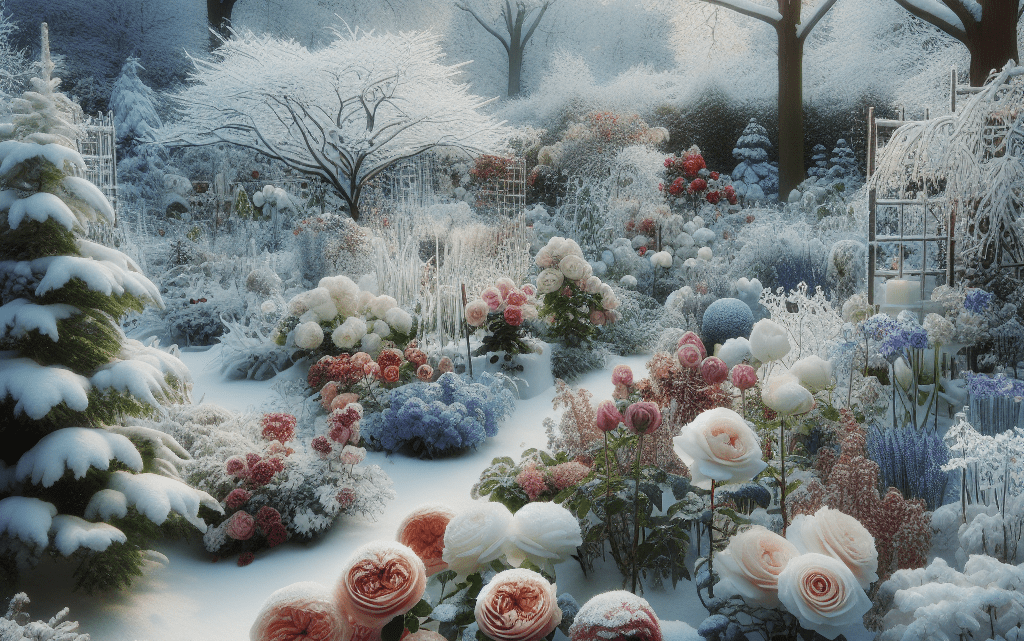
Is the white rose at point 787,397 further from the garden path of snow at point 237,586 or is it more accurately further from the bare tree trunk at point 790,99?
the bare tree trunk at point 790,99

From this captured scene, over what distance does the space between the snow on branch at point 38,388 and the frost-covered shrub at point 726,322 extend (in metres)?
3.57

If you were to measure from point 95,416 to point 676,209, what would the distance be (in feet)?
27.8

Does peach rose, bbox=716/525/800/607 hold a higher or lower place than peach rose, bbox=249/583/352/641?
higher

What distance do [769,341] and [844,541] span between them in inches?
27.1

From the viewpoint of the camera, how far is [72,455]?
1.88m

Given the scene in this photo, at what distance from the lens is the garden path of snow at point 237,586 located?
6.45 feet

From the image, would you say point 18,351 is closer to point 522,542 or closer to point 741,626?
point 522,542

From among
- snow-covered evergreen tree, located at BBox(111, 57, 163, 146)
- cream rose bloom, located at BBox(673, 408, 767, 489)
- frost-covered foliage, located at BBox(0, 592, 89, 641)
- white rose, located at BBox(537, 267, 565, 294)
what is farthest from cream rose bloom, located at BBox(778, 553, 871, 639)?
snow-covered evergreen tree, located at BBox(111, 57, 163, 146)

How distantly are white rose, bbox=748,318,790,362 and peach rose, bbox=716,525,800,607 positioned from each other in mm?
680

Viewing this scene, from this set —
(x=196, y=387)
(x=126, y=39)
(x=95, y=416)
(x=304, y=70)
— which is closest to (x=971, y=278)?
(x=95, y=416)

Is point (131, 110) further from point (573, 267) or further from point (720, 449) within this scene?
point (720, 449)

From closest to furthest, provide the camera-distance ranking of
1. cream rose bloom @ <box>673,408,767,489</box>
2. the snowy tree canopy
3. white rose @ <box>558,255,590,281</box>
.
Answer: cream rose bloom @ <box>673,408,767,489</box>, white rose @ <box>558,255,590,281</box>, the snowy tree canopy

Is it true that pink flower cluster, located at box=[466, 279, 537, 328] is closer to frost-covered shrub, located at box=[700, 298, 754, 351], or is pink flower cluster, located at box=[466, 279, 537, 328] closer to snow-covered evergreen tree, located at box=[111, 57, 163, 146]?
frost-covered shrub, located at box=[700, 298, 754, 351]

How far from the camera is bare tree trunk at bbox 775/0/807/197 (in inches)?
366
